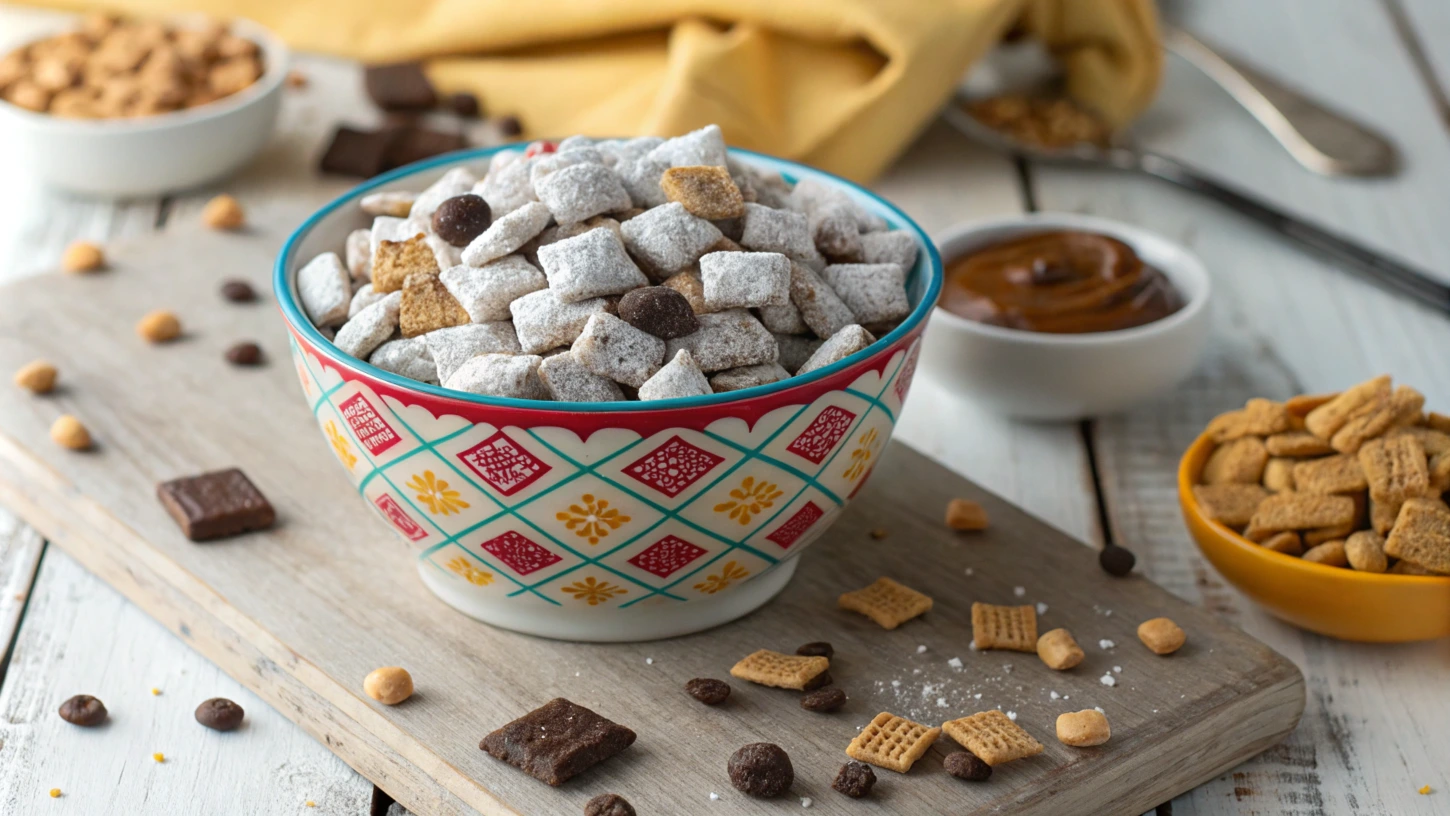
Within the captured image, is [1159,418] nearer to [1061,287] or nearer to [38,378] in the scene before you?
[1061,287]

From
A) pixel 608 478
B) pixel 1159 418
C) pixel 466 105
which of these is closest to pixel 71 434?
pixel 608 478

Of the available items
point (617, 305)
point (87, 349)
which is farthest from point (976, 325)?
point (87, 349)

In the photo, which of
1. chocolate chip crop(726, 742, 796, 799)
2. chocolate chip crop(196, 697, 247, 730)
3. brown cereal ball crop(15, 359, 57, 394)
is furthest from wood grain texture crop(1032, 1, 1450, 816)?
brown cereal ball crop(15, 359, 57, 394)

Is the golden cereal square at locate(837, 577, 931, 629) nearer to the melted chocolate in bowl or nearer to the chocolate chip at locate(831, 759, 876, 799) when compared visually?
the chocolate chip at locate(831, 759, 876, 799)

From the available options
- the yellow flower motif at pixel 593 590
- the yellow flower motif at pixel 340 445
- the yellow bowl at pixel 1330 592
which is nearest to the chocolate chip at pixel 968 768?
the yellow flower motif at pixel 593 590

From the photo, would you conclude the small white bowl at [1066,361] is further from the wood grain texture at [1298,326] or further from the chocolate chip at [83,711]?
the chocolate chip at [83,711]

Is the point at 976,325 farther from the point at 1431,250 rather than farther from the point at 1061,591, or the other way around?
the point at 1431,250
